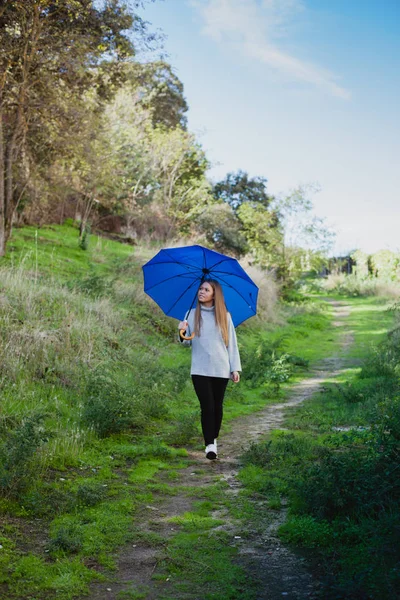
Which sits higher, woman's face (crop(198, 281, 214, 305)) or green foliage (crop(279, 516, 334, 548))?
woman's face (crop(198, 281, 214, 305))

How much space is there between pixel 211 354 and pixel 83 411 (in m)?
1.82

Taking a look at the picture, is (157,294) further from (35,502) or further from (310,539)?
(310,539)

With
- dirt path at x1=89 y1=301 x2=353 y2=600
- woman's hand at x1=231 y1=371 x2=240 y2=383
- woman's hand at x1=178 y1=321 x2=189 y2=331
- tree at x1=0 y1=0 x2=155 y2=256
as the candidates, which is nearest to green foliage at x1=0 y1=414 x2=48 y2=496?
dirt path at x1=89 y1=301 x2=353 y2=600

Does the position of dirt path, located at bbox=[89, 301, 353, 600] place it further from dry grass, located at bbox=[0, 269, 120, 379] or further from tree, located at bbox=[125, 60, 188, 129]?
tree, located at bbox=[125, 60, 188, 129]

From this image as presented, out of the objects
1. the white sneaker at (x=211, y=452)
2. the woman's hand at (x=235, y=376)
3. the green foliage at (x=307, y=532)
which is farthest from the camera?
the woman's hand at (x=235, y=376)

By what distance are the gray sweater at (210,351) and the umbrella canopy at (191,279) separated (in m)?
0.51

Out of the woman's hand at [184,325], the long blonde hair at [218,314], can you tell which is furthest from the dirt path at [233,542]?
the woman's hand at [184,325]

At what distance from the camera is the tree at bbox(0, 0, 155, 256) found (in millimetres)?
12930

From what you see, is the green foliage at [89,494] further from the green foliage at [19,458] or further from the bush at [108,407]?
the bush at [108,407]

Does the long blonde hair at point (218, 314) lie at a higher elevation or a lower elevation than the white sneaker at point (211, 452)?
higher

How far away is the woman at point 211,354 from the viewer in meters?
6.55

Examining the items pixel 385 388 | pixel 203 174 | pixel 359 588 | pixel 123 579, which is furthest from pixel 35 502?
pixel 203 174

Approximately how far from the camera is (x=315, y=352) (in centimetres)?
1620

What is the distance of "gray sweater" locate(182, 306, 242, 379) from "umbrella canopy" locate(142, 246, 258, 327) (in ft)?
1.67
